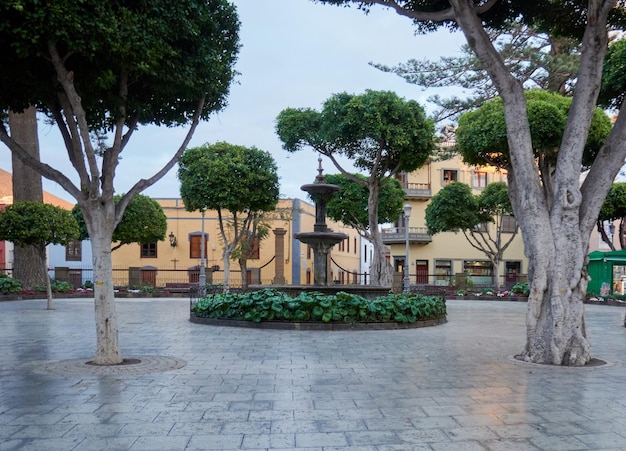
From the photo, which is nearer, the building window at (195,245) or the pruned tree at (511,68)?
the pruned tree at (511,68)

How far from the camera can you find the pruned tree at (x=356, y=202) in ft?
102

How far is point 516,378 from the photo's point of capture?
24.6ft

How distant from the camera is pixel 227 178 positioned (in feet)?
75.7

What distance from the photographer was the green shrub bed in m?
12.7

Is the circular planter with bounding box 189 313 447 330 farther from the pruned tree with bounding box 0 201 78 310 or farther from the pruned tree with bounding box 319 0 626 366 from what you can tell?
the pruned tree with bounding box 0 201 78 310

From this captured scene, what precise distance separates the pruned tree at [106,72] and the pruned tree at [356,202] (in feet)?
70.0

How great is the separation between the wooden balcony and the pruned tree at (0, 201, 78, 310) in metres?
27.8

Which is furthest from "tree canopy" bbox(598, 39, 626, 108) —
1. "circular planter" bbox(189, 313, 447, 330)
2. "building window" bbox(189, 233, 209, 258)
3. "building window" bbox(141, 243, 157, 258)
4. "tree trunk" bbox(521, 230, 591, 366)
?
"building window" bbox(141, 243, 157, 258)

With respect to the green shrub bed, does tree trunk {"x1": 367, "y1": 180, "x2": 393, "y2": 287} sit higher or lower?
higher

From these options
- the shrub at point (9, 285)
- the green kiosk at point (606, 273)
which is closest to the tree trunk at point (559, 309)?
the green kiosk at point (606, 273)

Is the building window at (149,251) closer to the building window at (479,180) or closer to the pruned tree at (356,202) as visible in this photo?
the pruned tree at (356,202)

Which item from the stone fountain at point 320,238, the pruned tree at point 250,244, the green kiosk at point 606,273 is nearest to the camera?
the stone fountain at point 320,238

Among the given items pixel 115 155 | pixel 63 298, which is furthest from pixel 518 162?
pixel 63 298

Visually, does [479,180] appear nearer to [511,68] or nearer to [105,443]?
[511,68]
